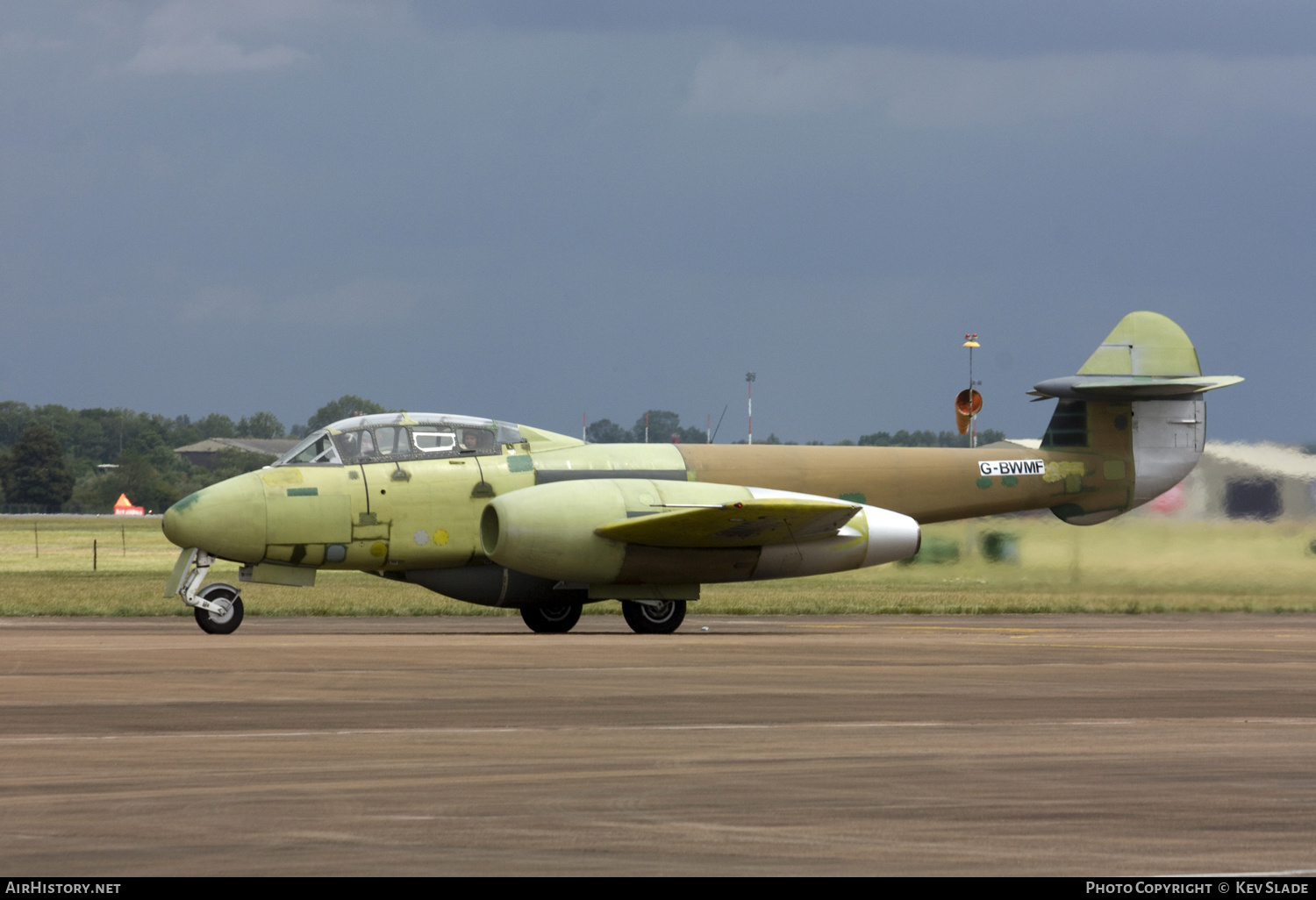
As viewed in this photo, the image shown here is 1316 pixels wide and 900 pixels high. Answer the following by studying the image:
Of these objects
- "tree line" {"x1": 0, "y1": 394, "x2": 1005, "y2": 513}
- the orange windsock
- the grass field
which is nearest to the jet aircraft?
the grass field

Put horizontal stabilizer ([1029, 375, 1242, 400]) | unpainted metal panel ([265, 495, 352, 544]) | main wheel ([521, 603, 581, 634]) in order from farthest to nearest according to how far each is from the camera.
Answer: horizontal stabilizer ([1029, 375, 1242, 400])
main wheel ([521, 603, 581, 634])
unpainted metal panel ([265, 495, 352, 544])

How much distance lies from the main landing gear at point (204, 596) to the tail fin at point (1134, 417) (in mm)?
13830

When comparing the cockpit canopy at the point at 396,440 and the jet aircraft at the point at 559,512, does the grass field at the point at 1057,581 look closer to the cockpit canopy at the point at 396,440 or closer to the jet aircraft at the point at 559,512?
the jet aircraft at the point at 559,512

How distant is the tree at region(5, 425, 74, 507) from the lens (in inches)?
5172

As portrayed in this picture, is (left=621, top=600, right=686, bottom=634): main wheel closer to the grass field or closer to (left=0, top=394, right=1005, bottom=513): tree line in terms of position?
the grass field

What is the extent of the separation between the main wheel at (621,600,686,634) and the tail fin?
7.56m

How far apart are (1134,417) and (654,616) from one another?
30.6ft

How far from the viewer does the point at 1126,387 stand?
26.7m

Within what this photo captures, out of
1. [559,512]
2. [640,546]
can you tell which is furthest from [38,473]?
[559,512]

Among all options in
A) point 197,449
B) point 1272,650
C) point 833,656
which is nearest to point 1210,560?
point 1272,650

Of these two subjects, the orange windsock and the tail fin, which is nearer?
the tail fin

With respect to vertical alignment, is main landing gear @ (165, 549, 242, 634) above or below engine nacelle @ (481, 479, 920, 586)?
below

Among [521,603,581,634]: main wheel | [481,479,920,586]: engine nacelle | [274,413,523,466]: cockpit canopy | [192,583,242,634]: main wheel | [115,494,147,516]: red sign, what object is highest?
[274,413,523,466]: cockpit canopy

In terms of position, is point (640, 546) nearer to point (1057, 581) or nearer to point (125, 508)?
point (1057, 581)
